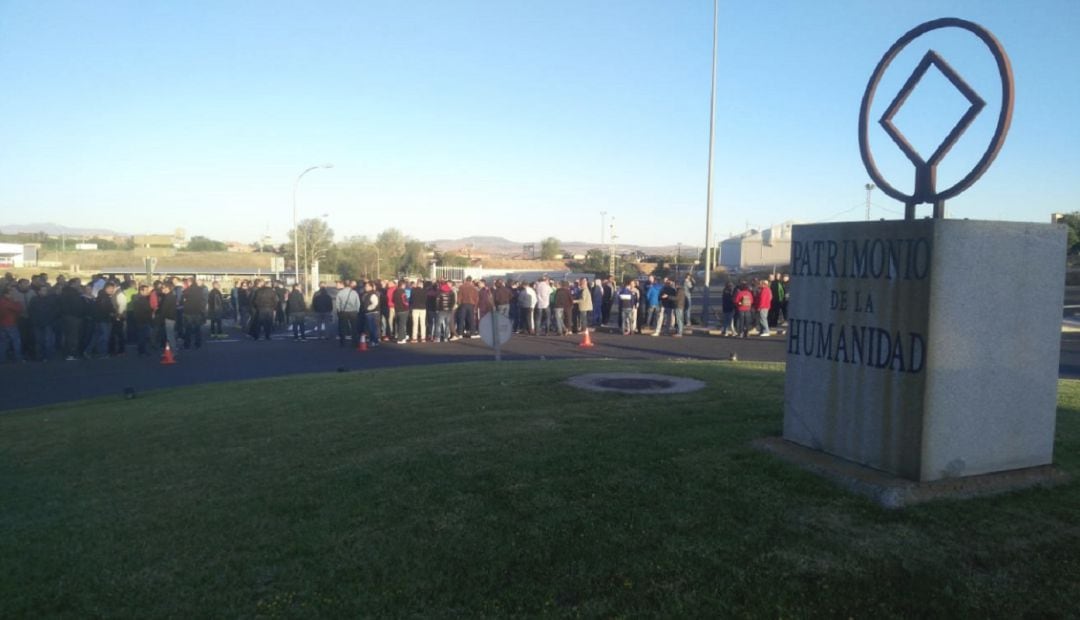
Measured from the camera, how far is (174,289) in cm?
2016

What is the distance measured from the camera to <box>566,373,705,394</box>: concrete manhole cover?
28.6 ft

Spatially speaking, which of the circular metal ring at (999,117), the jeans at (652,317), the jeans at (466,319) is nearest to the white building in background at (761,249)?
the jeans at (652,317)

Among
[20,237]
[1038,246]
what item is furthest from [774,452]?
[20,237]

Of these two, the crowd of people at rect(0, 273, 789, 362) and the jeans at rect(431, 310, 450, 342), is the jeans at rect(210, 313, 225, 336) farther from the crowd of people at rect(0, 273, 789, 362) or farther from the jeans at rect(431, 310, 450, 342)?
the jeans at rect(431, 310, 450, 342)

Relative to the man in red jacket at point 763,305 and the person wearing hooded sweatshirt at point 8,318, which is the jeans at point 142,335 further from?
the man in red jacket at point 763,305

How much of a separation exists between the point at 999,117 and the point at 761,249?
222 feet

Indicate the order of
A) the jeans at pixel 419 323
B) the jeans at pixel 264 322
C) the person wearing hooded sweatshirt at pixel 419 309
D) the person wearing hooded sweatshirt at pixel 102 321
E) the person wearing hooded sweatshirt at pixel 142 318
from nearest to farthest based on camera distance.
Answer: the person wearing hooded sweatshirt at pixel 102 321 < the person wearing hooded sweatshirt at pixel 142 318 < the person wearing hooded sweatshirt at pixel 419 309 < the jeans at pixel 419 323 < the jeans at pixel 264 322

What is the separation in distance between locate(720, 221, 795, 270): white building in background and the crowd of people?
143 feet

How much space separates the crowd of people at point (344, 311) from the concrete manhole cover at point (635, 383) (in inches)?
276

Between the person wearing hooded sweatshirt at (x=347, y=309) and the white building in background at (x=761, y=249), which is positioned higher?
the white building in background at (x=761, y=249)

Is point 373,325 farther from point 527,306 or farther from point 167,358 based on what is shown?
point 167,358

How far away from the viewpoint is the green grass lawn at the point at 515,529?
3912 millimetres

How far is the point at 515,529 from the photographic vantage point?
4746 millimetres

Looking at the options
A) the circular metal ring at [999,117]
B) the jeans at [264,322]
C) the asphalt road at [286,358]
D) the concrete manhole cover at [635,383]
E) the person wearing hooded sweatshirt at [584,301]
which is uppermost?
the circular metal ring at [999,117]
